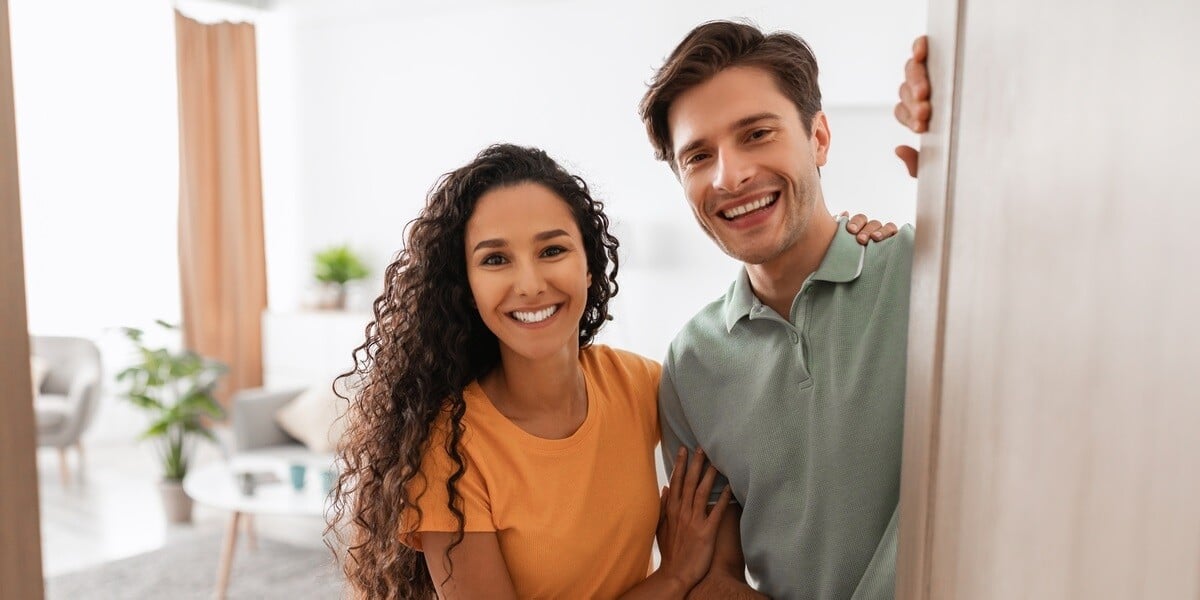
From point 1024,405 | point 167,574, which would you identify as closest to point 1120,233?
point 1024,405

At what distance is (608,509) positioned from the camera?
1501mm

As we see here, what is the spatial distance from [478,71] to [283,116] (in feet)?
6.04

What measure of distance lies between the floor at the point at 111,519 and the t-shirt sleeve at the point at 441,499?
2.93m

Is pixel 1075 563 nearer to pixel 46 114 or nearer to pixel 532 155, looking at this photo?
pixel 532 155

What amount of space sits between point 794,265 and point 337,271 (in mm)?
4773

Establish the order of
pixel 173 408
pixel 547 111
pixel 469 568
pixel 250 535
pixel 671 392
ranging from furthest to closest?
pixel 547 111, pixel 173 408, pixel 250 535, pixel 671 392, pixel 469 568

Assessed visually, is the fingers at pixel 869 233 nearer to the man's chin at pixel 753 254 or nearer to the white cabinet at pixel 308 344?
the man's chin at pixel 753 254

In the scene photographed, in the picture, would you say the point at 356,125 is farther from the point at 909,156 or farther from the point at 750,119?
the point at 909,156

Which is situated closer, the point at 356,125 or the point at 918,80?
the point at 918,80

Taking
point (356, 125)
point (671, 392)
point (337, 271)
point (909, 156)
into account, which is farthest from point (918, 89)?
point (356, 125)

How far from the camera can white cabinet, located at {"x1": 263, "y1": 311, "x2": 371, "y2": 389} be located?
5.66m

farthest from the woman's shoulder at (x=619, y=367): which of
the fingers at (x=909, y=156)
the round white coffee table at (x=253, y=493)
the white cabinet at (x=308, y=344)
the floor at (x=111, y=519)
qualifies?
the white cabinet at (x=308, y=344)

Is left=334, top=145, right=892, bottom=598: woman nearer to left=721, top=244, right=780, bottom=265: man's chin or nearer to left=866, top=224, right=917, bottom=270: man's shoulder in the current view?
left=721, top=244, right=780, bottom=265: man's chin

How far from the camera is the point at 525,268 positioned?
1416 millimetres
